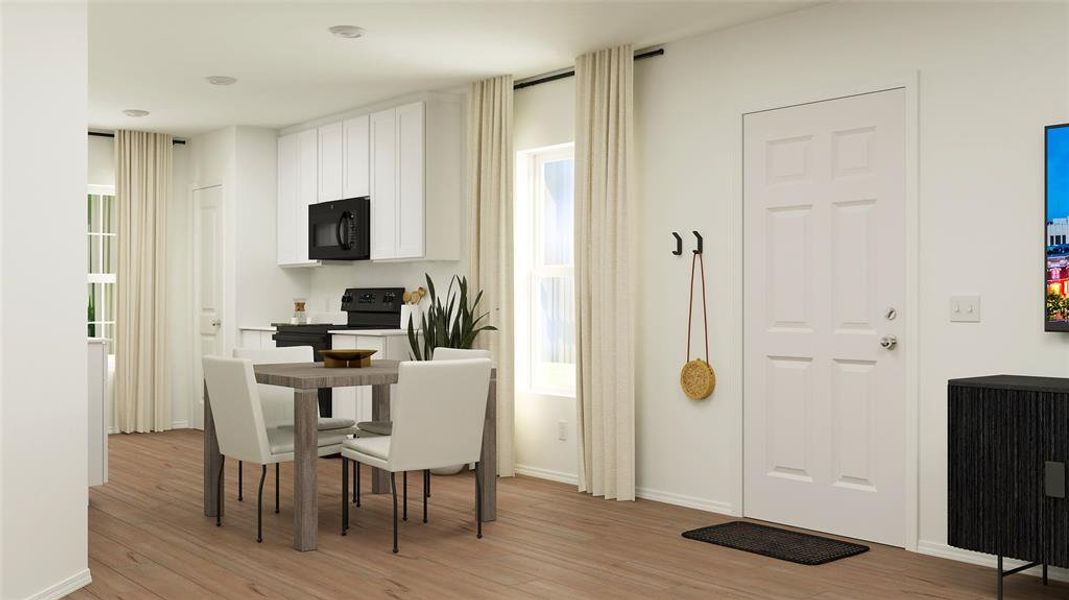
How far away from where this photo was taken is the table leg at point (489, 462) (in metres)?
4.84

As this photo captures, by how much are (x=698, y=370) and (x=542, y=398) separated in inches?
52.3

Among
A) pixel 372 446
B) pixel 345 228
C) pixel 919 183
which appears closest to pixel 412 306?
pixel 345 228

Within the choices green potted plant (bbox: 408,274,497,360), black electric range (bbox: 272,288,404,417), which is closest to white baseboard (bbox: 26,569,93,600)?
green potted plant (bbox: 408,274,497,360)

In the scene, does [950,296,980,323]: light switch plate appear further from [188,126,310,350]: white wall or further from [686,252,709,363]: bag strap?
[188,126,310,350]: white wall

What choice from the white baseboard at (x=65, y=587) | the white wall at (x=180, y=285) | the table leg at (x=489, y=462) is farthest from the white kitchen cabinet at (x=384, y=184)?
the white baseboard at (x=65, y=587)

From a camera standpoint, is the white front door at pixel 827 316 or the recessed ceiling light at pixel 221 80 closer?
the white front door at pixel 827 316

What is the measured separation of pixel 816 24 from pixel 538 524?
2.70 m

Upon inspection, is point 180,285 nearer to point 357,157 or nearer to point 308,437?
point 357,157

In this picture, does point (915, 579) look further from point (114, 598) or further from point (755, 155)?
point (114, 598)

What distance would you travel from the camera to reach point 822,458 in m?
4.68

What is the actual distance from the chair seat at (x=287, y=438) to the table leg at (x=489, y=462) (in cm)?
66

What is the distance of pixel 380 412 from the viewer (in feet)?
18.3

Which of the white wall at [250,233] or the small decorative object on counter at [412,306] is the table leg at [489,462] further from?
the white wall at [250,233]

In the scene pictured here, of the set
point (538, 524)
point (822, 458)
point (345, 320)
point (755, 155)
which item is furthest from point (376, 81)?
point (822, 458)
